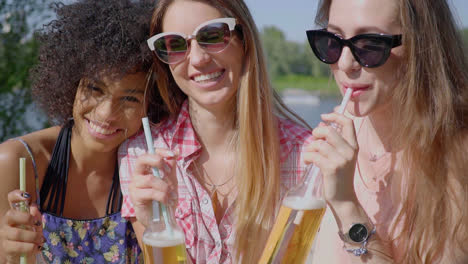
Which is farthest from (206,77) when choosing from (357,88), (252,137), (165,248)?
(165,248)

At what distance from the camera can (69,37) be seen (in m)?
2.38

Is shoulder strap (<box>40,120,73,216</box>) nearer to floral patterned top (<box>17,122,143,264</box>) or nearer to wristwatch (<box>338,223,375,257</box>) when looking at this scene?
floral patterned top (<box>17,122,143,264</box>)

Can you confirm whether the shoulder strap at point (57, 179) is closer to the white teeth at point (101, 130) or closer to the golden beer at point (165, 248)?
the white teeth at point (101, 130)

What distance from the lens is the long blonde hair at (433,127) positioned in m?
1.74

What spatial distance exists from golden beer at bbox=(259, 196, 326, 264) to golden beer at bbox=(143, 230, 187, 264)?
0.88ft

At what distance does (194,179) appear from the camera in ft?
7.86

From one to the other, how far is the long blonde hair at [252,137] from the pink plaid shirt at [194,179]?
0.11 metres

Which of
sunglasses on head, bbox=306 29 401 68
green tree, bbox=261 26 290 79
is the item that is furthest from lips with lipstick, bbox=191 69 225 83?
green tree, bbox=261 26 290 79

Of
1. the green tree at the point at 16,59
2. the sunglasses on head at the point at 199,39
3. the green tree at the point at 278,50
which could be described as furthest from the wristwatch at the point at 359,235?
the green tree at the point at 278,50

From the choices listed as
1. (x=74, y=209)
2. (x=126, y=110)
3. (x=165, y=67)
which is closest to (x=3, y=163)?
(x=74, y=209)

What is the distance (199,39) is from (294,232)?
104cm

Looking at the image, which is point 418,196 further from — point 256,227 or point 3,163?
point 3,163

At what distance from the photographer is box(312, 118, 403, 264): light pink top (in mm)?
1945

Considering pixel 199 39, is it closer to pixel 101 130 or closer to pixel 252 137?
pixel 252 137
